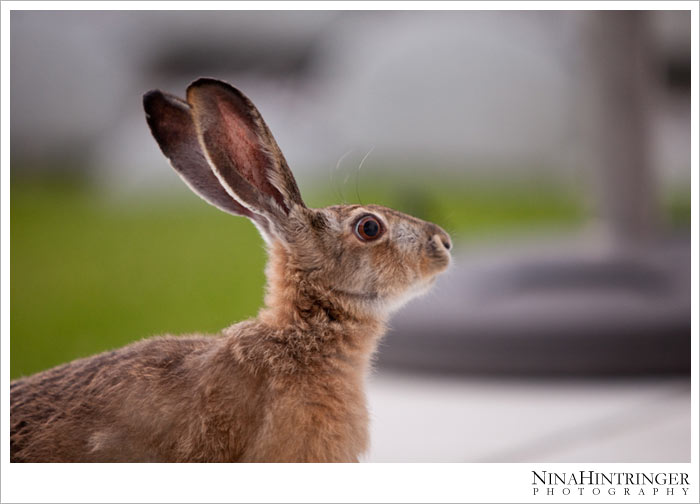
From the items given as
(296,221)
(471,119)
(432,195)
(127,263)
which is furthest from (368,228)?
(471,119)

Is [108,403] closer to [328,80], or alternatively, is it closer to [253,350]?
[253,350]

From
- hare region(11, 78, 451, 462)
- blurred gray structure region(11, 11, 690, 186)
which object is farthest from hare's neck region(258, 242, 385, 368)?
blurred gray structure region(11, 11, 690, 186)

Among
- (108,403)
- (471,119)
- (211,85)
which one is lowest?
(108,403)

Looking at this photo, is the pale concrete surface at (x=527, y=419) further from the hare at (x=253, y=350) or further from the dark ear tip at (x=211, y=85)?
the dark ear tip at (x=211, y=85)

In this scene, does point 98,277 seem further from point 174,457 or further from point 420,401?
point 420,401

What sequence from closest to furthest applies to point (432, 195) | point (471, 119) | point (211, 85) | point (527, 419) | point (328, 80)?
point (211, 85)
point (432, 195)
point (527, 419)
point (328, 80)
point (471, 119)

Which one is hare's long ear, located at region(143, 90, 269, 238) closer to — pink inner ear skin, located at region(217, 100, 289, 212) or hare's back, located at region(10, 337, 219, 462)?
pink inner ear skin, located at region(217, 100, 289, 212)

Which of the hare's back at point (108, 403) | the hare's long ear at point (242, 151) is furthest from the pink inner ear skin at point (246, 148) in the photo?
the hare's back at point (108, 403)

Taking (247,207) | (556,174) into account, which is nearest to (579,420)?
(247,207)
